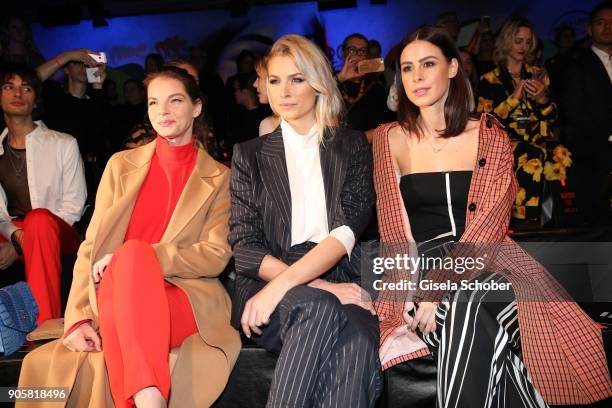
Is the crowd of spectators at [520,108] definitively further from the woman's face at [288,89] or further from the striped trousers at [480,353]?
the striped trousers at [480,353]

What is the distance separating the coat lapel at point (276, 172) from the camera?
2880mm

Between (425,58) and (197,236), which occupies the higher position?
(425,58)

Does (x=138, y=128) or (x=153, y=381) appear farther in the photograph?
(x=138, y=128)

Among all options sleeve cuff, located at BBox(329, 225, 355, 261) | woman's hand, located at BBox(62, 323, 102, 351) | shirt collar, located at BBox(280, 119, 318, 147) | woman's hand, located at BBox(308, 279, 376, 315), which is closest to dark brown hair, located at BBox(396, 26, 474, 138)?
shirt collar, located at BBox(280, 119, 318, 147)

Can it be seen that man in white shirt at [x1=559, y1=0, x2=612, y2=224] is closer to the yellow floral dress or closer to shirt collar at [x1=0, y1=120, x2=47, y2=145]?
the yellow floral dress

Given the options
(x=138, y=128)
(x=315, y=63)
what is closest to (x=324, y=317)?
(x=315, y=63)

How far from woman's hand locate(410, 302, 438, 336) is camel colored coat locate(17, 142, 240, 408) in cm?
71

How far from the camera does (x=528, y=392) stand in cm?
255

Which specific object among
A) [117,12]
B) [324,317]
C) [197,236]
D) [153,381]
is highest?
[117,12]

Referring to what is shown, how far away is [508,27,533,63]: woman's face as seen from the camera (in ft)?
Result: 16.1

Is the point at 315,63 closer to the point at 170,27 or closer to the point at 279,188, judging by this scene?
the point at 279,188

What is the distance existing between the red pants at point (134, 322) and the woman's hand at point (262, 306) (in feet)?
0.93

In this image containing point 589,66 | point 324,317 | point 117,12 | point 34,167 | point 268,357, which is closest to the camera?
point 324,317

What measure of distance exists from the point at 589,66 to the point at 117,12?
6.11 metres
